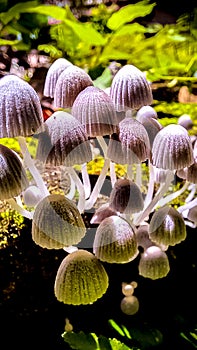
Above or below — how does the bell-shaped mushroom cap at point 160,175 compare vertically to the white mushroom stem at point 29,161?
below

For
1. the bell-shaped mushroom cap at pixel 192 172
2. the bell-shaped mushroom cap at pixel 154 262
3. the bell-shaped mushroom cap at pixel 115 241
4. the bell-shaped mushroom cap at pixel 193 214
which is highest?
the bell-shaped mushroom cap at pixel 192 172

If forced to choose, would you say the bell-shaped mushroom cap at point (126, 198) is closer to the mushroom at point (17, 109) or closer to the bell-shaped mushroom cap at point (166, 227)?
the bell-shaped mushroom cap at point (166, 227)

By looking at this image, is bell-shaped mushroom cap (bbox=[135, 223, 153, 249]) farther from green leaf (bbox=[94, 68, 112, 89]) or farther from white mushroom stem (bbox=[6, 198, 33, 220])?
green leaf (bbox=[94, 68, 112, 89])

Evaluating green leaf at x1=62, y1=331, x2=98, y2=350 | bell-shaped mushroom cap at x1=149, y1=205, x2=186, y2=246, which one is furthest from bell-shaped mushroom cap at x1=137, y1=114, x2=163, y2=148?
green leaf at x1=62, y1=331, x2=98, y2=350

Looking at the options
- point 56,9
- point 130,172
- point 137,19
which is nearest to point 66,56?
point 56,9

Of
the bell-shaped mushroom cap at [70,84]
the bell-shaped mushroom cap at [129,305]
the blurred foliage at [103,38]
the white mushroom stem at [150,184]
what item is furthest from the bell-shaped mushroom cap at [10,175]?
the blurred foliage at [103,38]
